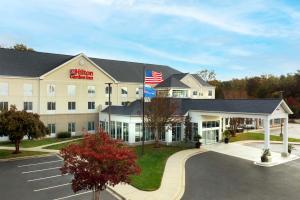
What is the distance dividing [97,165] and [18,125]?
19.9 m

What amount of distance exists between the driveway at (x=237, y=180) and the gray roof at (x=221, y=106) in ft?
20.2

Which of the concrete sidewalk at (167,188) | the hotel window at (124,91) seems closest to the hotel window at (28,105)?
the hotel window at (124,91)

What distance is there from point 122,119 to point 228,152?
50.9 ft

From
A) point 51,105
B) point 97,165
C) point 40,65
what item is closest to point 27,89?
point 51,105

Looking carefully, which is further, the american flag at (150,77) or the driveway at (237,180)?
the american flag at (150,77)

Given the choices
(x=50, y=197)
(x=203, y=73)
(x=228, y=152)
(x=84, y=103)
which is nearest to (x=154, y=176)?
(x=50, y=197)

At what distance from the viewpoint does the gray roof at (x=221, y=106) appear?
33172 mm

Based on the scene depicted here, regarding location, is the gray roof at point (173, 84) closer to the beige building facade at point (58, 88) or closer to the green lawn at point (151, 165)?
the beige building facade at point (58, 88)

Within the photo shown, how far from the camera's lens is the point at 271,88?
337ft

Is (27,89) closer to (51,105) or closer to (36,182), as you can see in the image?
(51,105)

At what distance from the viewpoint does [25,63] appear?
155 feet

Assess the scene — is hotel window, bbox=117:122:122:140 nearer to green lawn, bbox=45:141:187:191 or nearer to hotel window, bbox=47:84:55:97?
green lawn, bbox=45:141:187:191

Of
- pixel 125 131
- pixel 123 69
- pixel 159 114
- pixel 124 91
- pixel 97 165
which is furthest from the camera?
pixel 123 69

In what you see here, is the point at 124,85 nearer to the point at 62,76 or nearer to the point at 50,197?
the point at 62,76
